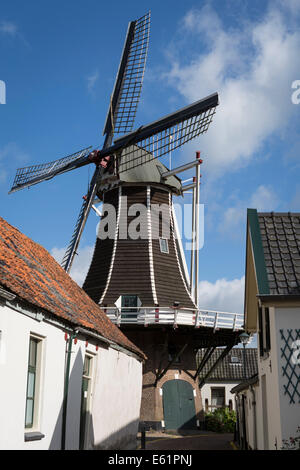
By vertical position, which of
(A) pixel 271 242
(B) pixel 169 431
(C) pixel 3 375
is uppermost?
(A) pixel 271 242

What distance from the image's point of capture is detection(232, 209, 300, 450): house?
7.96 m

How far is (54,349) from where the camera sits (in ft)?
28.4

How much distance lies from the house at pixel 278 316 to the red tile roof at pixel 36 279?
124 inches

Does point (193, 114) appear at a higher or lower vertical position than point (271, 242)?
higher

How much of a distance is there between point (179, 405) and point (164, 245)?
710 cm

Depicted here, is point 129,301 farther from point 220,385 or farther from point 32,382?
point 220,385

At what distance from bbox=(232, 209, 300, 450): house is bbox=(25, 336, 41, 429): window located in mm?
3359

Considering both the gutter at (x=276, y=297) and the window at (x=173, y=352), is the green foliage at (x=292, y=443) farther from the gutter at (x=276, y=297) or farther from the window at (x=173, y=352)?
the window at (x=173, y=352)

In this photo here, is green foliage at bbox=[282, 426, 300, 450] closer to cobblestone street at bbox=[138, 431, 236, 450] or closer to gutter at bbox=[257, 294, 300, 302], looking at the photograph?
gutter at bbox=[257, 294, 300, 302]

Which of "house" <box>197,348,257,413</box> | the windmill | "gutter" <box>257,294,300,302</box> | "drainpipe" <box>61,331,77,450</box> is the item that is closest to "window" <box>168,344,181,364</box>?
the windmill

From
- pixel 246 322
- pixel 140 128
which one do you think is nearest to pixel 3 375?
pixel 246 322
